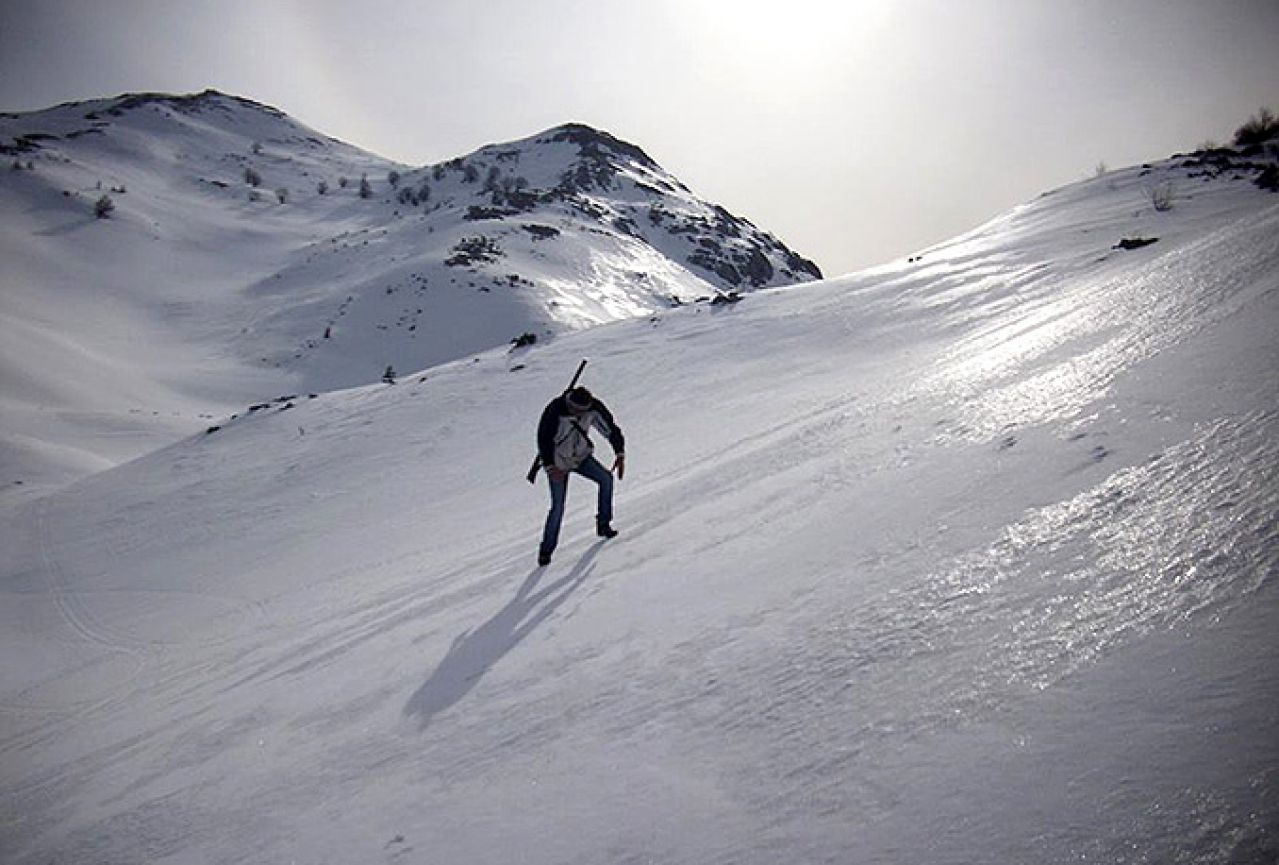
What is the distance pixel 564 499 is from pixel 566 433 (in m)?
0.60

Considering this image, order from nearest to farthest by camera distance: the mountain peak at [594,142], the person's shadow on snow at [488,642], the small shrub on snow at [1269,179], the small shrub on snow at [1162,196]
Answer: the person's shadow on snow at [488,642] < the small shrub on snow at [1269,179] < the small shrub on snow at [1162,196] < the mountain peak at [594,142]

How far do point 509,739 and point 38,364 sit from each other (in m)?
35.9

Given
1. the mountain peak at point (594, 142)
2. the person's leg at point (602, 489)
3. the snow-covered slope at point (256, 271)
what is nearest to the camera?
the person's leg at point (602, 489)

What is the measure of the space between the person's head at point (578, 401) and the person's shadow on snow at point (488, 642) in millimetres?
1290

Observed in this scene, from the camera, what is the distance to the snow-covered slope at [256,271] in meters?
28.6

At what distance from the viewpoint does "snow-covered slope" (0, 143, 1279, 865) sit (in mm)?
1832

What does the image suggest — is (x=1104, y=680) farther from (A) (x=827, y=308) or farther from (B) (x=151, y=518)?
(B) (x=151, y=518)

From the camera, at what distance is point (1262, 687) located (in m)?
1.71

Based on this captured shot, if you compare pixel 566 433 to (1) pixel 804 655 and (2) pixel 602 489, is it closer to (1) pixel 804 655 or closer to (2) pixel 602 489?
(2) pixel 602 489

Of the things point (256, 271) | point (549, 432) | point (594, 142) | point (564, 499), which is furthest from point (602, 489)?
point (594, 142)

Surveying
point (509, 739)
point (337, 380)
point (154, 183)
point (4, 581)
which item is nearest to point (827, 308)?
point (509, 739)

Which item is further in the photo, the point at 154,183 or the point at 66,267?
the point at 154,183

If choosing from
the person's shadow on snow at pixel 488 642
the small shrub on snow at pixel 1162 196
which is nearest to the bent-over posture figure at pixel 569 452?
the person's shadow on snow at pixel 488 642

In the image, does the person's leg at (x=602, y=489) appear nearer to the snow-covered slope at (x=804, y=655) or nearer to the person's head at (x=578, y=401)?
the snow-covered slope at (x=804, y=655)
